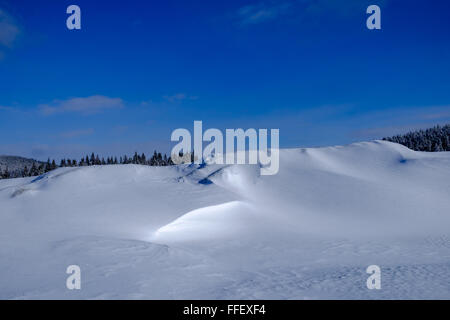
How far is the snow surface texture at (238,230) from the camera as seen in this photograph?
6.42 m

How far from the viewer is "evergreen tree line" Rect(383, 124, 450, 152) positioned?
8175cm

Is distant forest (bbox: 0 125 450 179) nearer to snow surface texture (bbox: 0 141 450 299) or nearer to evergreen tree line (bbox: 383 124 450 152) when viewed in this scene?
evergreen tree line (bbox: 383 124 450 152)

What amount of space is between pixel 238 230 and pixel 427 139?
102565 mm

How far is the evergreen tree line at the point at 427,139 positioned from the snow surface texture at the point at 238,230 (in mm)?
70809

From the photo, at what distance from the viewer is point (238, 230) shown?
1211 cm

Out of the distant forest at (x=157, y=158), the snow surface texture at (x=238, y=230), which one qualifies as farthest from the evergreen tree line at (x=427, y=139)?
the snow surface texture at (x=238, y=230)

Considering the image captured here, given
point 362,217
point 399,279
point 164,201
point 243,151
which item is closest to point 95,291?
point 399,279

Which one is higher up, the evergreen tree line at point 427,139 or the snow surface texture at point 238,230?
the evergreen tree line at point 427,139

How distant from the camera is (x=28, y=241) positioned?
31.0 feet

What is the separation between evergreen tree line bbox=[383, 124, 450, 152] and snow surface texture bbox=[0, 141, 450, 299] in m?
70.8

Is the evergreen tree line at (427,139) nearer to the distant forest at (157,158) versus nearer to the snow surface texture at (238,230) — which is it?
the distant forest at (157,158)

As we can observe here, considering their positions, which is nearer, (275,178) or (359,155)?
(275,178)
